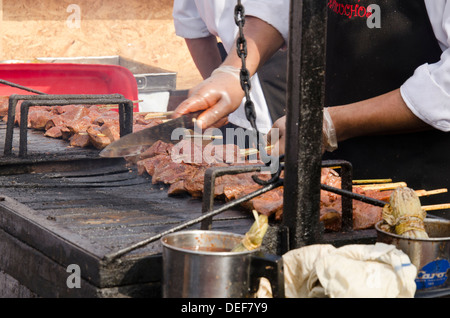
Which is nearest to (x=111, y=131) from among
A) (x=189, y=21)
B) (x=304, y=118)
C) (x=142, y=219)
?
(x=189, y=21)

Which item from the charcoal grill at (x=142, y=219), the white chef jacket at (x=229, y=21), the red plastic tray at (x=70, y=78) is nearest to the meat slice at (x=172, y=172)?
the charcoal grill at (x=142, y=219)

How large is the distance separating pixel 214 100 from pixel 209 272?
2.05 meters

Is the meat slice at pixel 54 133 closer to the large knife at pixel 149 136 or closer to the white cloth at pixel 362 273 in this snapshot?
the large knife at pixel 149 136

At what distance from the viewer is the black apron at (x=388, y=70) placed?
3820mm

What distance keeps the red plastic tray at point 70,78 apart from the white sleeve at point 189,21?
64.0 inches

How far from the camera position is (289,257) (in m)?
2.08

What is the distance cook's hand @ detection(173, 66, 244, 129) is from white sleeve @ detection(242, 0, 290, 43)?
30.8 inches

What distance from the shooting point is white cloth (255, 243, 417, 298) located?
1.88 m

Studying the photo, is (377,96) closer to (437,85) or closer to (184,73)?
(437,85)

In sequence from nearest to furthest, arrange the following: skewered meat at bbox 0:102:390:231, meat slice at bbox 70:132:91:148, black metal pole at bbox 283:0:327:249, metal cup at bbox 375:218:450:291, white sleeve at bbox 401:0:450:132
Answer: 1. metal cup at bbox 375:218:450:291
2. black metal pole at bbox 283:0:327:249
3. skewered meat at bbox 0:102:390:231
4. white sleeve at bbox 401:0:450:132
5. meat slice at bbox 70:132:91:148

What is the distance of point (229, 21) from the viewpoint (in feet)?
17.6

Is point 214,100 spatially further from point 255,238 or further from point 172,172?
point 255,238

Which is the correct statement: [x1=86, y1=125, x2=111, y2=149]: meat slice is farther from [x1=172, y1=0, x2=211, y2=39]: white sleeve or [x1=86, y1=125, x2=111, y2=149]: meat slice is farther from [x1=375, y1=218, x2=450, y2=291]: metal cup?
[x1=375, y1=218, x2=450, y2=291]: metal cup

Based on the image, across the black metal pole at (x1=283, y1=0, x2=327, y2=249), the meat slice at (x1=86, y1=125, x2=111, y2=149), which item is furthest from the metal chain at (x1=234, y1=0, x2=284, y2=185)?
the meat slice at (x1=86, y1=125, x2=111, y2=149)
